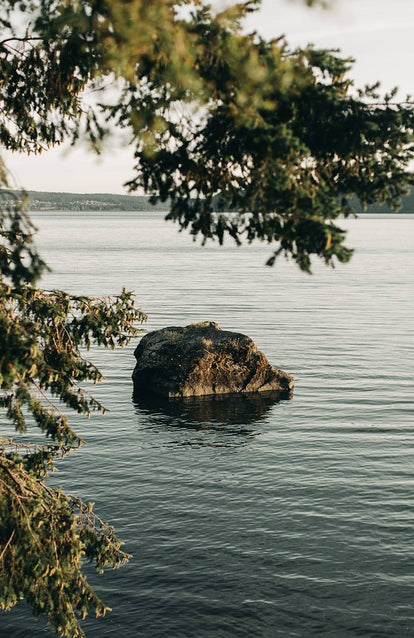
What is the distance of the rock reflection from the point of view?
2762 cm

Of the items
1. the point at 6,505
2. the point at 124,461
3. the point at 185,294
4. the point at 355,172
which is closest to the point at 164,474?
the point at 124,461

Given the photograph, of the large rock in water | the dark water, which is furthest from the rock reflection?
the large rock in water

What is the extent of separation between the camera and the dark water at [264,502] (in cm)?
1484

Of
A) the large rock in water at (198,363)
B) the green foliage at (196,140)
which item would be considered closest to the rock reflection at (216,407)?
the large rock in water at (198,363)

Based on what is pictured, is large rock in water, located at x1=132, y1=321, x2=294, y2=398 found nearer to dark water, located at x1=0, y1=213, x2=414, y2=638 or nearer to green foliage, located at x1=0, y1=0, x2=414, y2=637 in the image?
dark water, located at x1=0, y1=213, x2=414, y2=638

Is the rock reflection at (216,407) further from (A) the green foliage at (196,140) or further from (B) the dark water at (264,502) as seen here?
(A) the green foliage at (196,140)

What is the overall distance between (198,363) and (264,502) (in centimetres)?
1083

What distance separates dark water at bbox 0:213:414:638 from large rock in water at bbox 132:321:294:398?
1.19m

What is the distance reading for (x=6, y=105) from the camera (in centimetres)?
1148

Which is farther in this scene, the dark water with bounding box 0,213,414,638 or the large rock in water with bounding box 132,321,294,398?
the large rock in water with bounding box 132,321,294,398

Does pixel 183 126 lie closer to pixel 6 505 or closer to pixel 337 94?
pixel 337 94

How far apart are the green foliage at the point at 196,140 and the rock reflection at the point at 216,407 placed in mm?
15952

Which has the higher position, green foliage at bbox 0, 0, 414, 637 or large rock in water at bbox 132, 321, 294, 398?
green foliage at bbox 0, 0, 414, 637

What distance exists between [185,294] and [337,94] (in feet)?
187
